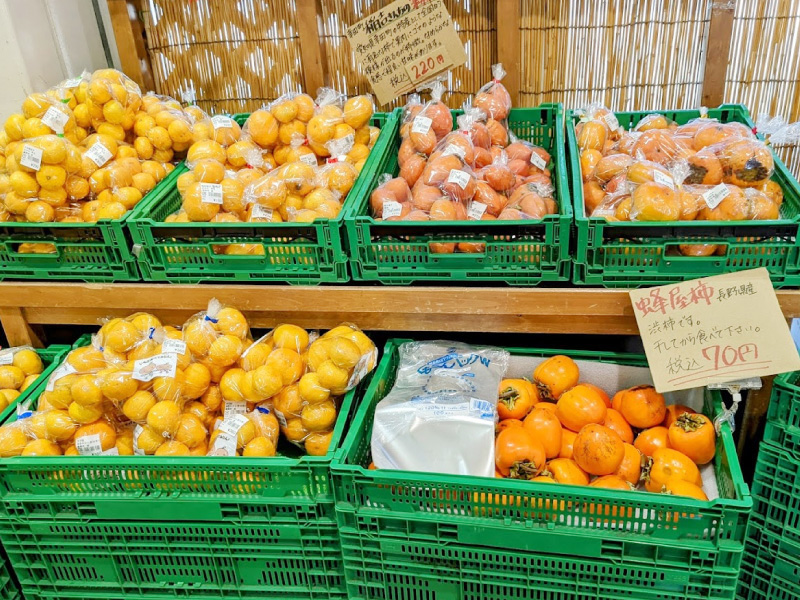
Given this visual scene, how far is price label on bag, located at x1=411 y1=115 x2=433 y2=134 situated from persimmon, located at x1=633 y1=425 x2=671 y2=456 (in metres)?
1.17

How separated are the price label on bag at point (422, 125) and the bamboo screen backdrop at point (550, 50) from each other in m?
0.43

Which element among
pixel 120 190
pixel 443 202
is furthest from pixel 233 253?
pixel 443 202

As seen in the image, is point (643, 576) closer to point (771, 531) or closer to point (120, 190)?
point (771, 531)

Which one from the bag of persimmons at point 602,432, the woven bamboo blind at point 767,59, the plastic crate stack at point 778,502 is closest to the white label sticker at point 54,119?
the bag of persimmons at point 602,432

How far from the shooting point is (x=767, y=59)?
7.86ft

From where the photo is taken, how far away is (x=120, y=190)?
6.75ft

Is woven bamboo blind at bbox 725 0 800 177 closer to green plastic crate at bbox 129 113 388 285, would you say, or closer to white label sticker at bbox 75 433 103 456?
green plastic crate at bbox 129 113 388 285

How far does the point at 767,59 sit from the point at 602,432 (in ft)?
5.57

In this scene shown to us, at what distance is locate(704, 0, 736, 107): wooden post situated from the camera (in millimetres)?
2275

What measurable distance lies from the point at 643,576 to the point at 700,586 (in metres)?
0.12

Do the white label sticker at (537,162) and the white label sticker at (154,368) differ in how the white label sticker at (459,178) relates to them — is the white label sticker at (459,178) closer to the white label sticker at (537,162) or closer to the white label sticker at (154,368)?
the white label sticker at (537,162)

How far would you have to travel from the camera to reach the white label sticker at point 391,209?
6.03 ft

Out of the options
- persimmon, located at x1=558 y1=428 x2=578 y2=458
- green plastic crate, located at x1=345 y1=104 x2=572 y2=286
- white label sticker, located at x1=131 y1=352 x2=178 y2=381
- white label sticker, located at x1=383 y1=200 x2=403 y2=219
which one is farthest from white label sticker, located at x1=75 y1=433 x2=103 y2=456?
persimmon, located at x1=558 y1=428 x2=578 y2=458

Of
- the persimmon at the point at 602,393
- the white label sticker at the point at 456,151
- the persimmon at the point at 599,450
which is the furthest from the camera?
the white label sticker at the point at 456,151
